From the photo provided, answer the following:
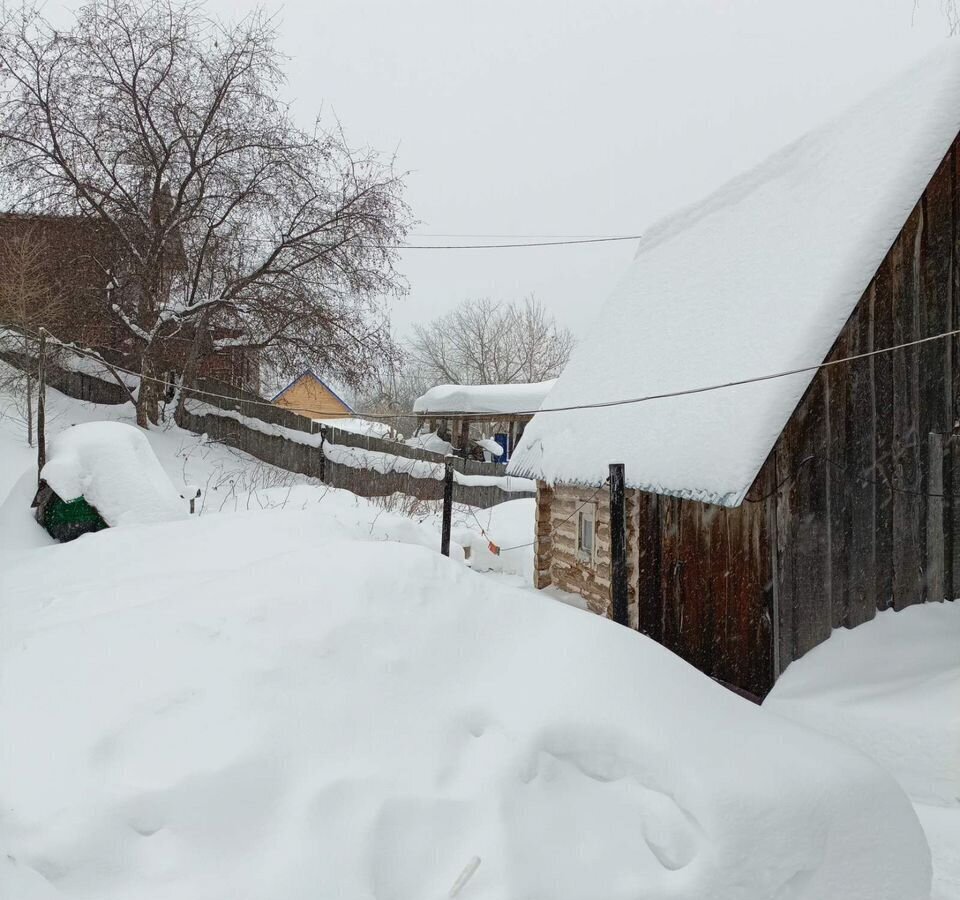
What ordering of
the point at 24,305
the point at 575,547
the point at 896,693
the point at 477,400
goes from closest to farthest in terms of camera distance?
the point at 896,693, the point at 575,547, the point at 24,305, the point at 477,400

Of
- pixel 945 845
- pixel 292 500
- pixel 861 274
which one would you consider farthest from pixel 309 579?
pixel 292 500

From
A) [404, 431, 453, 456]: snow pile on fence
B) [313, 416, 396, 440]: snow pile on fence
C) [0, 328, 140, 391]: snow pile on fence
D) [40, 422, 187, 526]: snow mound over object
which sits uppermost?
[0, 328, 140, 391]: snow pile on fence

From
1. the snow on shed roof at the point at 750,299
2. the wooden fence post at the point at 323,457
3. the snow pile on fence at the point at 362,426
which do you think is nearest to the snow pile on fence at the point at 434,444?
the wooden fence post at the point at 323,457

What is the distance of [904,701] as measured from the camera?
193 inches

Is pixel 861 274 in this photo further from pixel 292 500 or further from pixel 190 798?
pixel 292 500

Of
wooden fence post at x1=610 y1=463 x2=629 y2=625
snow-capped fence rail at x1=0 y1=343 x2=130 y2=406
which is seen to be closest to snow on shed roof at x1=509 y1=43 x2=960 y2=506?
wooden fence post at x1=610 y1=463 x2=629 y2=625

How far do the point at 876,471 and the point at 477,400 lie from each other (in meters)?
20.2

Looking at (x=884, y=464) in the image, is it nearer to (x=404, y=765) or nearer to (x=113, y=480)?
(x=404, y=765)

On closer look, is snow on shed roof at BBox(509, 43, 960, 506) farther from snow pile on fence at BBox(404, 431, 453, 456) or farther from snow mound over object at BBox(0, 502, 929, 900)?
snow pile on fence at BBox(404, 431, 453, 456)

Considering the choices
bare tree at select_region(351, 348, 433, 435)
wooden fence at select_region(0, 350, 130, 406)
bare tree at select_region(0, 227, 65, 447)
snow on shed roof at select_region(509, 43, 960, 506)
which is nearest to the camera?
snow on shed roof at select_region(509, 43, 960, 506)

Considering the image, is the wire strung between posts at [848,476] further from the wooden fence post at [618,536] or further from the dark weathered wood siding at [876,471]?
the wooden fence post at [618,536]

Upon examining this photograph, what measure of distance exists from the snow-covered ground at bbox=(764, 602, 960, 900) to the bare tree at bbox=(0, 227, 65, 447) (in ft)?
58.8

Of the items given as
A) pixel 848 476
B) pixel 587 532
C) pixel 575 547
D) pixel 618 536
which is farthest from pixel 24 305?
pixel 848 476

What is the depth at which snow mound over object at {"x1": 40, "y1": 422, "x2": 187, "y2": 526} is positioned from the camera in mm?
10562
